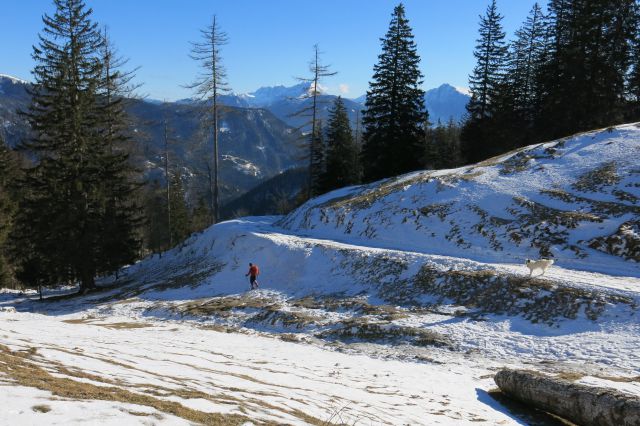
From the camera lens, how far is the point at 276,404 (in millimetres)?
7035

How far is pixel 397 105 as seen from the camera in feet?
133

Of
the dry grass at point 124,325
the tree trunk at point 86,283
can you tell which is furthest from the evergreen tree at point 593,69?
the tree trunk at point 86,283

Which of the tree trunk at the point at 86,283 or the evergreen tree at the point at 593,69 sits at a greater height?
the evergreen tree at the point at 593,69

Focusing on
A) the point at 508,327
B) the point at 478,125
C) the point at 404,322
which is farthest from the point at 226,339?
the point at 478,125

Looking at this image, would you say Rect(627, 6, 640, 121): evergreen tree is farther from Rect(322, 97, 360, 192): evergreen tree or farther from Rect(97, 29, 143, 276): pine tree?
Rect(97, 29, 143, 276): pine tree

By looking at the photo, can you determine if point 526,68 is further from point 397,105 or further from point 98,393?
point 98,393

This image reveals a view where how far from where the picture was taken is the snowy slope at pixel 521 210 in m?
19.7

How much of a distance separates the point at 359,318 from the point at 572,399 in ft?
29.8

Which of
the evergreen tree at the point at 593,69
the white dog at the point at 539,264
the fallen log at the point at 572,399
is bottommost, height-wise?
the fallen log at the point at 572,399

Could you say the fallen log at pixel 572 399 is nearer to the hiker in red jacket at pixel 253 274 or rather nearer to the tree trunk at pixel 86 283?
the hiker in red jacket at pixel 253 274

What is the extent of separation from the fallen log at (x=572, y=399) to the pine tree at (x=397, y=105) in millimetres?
32386

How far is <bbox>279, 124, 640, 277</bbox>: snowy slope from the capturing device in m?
19.7

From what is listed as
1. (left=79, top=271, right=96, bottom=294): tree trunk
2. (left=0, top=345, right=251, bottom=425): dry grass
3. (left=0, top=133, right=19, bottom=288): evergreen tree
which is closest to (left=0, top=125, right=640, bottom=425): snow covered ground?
(left=0, top=345, right=251, bottom=425): dry grass

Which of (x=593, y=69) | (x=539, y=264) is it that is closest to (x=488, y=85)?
(x=593, y=69)
